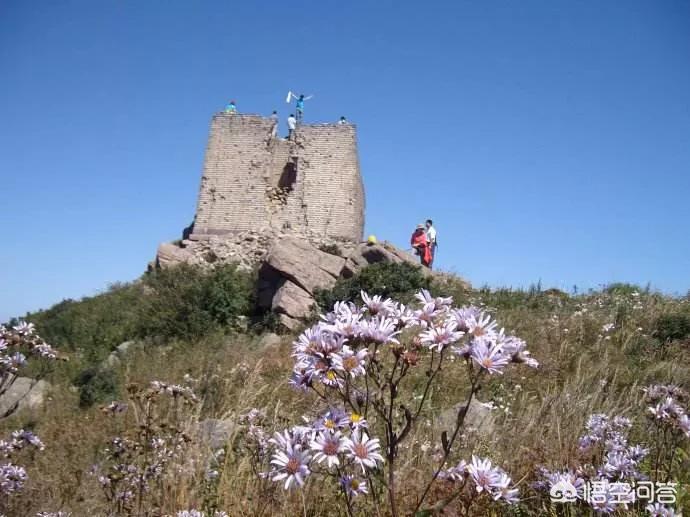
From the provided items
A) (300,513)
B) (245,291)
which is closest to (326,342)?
(300,513)

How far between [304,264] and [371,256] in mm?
2702

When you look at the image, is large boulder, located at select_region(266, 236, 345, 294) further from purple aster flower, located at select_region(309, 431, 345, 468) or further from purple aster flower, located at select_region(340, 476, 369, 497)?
purple aster flower, located at select_region(309, 431, 345, 468)

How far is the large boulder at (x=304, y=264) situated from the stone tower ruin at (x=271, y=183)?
3.39 meters

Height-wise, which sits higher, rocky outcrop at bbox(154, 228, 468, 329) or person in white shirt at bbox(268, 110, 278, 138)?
person in white shirt at bbox(268, 110, 278, 138)

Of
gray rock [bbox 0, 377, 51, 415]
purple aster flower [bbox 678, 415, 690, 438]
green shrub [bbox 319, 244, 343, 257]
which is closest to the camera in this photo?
purple aster flower [bbox 678, 415, 690, 438]

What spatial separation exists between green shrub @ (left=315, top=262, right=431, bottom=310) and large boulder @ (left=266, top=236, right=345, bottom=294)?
0.63 metres

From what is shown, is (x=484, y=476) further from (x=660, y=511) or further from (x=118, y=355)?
(x=118, y=355)

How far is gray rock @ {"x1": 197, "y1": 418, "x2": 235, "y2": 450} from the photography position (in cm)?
370

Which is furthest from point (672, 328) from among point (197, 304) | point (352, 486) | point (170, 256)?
point (170, 256)

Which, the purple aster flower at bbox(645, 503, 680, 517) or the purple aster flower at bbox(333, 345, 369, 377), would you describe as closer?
the purple aster flower at bbox(333, 345, 369, 377)

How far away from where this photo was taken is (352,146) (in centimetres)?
1777

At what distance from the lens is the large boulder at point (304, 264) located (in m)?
12.8

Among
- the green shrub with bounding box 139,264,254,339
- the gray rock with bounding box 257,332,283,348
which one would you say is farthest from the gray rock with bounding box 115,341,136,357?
the gray rock with bounding box 257,332,283,348

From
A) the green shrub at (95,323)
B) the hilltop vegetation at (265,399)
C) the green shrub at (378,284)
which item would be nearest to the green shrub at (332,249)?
the hilltop vegetation at (265,399)
